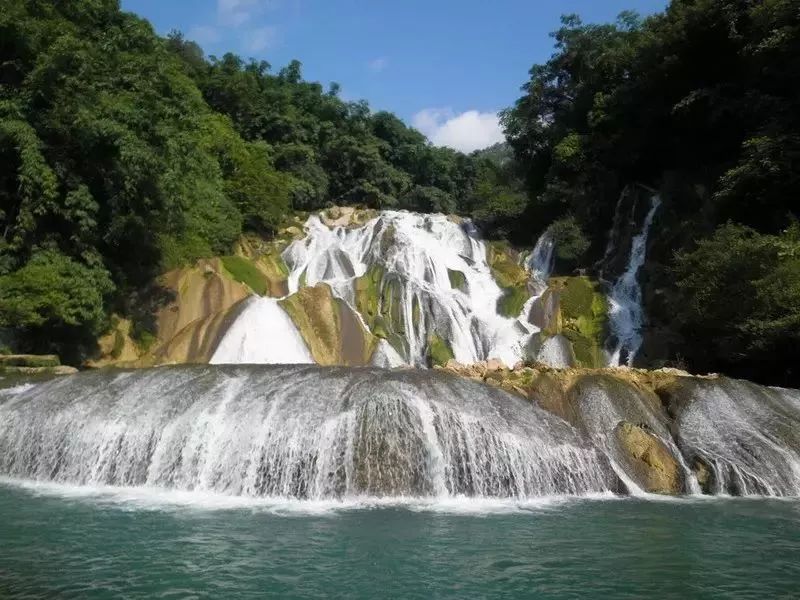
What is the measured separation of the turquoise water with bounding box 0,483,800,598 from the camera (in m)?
7.08

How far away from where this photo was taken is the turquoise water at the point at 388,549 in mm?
7082

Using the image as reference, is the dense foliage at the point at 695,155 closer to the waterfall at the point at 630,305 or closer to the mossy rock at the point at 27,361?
the waterfall at the point at 630,305

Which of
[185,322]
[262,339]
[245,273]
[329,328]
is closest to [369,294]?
[329,328]

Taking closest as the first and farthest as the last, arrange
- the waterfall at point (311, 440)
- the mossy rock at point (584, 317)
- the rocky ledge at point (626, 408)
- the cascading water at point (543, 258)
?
the waterfall at point (311, 440) → the rocky ledge at point (626, 408) → the mossy rock at point (584, 317) → the cascading water at point (543, 258)

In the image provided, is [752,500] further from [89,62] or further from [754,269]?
[89,62]

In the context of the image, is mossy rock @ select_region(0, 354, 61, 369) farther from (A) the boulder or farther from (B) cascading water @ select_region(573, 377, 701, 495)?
(B) cascading water @ select_region(573, 377, 701, 495)

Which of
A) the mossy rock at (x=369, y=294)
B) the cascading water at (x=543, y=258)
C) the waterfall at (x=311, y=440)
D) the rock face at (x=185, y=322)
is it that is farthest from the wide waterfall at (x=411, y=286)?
the waterfall at (x=311, y=440)

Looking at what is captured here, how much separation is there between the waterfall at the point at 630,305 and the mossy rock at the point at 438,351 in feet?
17.7

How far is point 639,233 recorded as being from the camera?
28250 millimetres

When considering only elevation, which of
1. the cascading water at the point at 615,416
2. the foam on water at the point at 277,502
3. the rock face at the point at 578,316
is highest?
the rock face at the point at 578,316

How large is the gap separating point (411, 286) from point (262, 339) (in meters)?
5.94

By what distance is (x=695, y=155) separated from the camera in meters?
29.6

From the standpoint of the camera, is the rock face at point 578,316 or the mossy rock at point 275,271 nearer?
the rock face at point 578,316

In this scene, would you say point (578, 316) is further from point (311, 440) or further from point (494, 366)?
point (311, 440)
